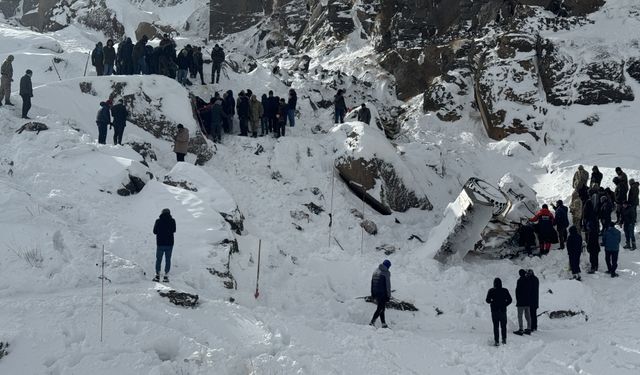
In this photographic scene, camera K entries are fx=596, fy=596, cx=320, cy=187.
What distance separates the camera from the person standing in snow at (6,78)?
17.9m

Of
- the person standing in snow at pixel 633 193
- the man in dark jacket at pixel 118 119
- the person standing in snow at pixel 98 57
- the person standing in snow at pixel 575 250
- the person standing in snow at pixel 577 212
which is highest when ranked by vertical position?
the person standing in snow at pixel 98 57

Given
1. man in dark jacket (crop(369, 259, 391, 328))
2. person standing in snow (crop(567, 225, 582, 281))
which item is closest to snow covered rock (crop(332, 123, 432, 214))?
person standing in snow (crop(567, 225, 582, 281))

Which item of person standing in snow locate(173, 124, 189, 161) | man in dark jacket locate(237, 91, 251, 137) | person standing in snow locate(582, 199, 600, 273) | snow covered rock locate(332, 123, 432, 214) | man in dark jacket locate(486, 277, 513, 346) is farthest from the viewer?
man in dark jacket locate(237, 91, 251, 137)

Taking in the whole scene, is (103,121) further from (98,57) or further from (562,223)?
(562,223)

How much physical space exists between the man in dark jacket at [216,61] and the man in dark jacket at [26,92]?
24.9ft

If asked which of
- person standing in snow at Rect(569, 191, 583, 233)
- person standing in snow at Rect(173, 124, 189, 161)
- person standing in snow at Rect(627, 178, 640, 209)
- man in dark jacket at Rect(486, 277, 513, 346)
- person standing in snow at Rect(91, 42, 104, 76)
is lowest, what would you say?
man in dark jacket at Rect(486, 277, 513, 346)

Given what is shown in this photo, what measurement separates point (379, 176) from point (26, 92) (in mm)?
10917

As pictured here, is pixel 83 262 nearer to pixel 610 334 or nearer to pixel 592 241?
pixel 610 334

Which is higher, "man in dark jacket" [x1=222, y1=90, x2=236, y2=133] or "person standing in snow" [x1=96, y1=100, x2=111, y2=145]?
"man in dark jacket" [x1=222, y1=90, x2=236, y2=133]

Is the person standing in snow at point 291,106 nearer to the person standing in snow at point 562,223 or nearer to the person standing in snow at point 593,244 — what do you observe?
the person standing in snow at point 562,223

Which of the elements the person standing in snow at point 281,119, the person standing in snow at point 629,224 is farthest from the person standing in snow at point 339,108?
the person standing in snow at point 629,224

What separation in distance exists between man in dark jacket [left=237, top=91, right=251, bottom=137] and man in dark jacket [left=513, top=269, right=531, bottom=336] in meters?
12.3

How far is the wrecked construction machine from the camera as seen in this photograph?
52.0 feet

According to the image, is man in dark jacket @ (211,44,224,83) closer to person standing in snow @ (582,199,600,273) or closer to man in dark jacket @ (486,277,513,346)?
person standing in snow @ (582,199,600,273)
